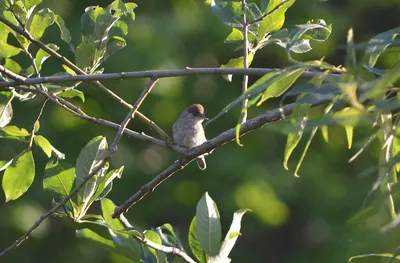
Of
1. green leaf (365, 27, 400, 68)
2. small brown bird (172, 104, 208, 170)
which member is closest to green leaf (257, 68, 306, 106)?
green leaf (365, 27, 400, 68)

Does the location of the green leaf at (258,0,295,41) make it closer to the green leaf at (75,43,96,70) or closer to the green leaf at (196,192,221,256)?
the green leaf at (75,43,96,70)

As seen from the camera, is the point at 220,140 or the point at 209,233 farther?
the point at 220,140

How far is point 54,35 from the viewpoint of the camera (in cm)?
419

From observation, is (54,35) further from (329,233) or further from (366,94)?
(366,94)

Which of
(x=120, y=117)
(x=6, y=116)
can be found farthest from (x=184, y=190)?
(x=6, y=116)

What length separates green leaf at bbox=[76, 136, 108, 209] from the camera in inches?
53.4

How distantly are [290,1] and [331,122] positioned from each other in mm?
709

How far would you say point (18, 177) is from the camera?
1.48 metres

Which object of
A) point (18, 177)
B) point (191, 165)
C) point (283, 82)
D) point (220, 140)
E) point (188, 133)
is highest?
point (283, 82)

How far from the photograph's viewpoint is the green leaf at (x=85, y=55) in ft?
4.78

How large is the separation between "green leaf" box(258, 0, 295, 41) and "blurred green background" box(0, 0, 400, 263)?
104 inches

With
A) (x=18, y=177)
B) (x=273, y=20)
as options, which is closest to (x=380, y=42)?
(x=273, y=20)

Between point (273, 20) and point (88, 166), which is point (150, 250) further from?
point (273, 20)

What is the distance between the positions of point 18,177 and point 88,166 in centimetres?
19
